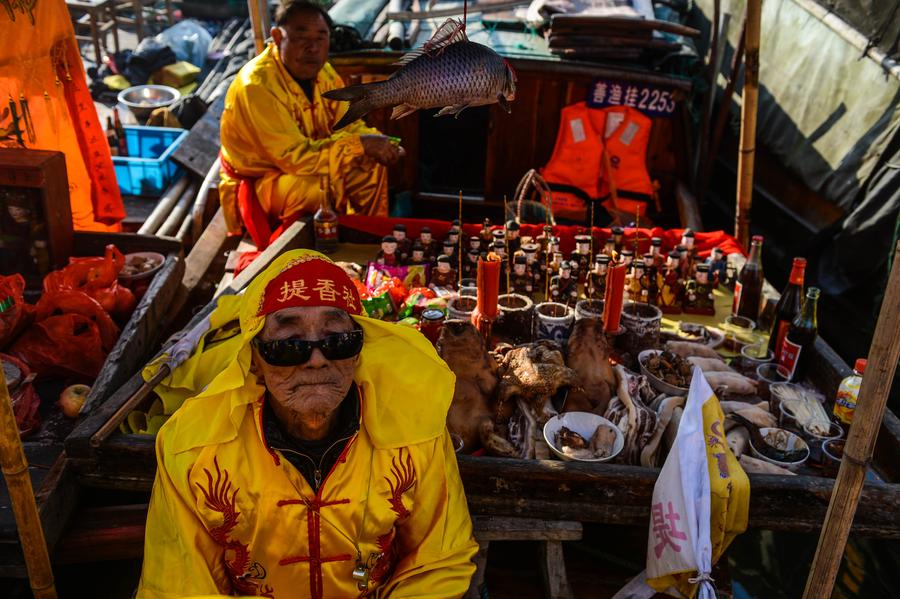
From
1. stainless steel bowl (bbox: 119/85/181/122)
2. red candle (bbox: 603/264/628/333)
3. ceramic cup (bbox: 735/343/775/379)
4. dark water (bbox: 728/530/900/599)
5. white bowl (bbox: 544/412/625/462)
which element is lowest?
dark water (bbox: 728/530/900/599)

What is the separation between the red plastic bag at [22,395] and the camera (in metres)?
3.25

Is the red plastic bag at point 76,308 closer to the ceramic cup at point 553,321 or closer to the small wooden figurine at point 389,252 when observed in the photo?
the small wooden figurine at point 389,252

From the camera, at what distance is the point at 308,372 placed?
6.90 feet

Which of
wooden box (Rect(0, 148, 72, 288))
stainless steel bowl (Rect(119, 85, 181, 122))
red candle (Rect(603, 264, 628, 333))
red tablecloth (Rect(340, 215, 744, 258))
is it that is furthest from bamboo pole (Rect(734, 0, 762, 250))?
stainless steel bowl (Rect(119, 85, 181, 122))

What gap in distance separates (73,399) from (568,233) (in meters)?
3.24

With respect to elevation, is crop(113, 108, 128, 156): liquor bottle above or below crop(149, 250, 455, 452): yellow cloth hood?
below

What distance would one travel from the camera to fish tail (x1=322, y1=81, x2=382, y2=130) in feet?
7.57

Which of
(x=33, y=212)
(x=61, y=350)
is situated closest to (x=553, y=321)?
(x=61, y=350)

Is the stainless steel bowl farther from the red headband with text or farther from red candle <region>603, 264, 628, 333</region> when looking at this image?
the red headband with text

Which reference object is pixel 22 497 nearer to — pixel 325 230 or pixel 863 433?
pixel 863 433

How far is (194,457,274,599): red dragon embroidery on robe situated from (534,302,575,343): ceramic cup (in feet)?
6.02

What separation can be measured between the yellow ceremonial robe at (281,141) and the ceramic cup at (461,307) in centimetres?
205

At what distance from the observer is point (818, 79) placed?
7.01 meters

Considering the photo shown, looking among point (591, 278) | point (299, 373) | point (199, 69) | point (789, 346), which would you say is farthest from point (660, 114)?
point (199, 69)
